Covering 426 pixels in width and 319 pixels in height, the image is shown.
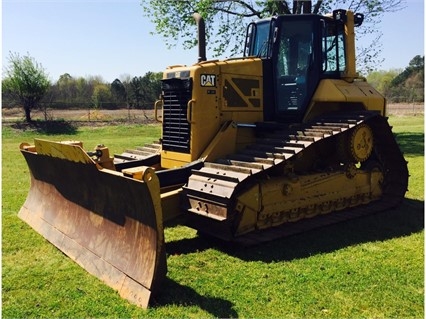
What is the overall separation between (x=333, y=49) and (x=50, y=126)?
23.6 metres

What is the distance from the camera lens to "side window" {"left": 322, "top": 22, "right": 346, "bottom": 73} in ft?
25.5

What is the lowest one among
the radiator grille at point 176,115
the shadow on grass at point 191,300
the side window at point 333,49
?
the shadow on grass at point 191,300

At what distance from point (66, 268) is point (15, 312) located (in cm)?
105

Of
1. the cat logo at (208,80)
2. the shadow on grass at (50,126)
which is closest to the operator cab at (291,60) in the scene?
the cat logo at (208,80)

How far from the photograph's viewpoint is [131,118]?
32.1 meters

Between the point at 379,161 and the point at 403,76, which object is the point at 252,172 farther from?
the point at 403,76

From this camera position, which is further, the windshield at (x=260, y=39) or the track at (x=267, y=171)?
the windshield at (x=260, y=39)

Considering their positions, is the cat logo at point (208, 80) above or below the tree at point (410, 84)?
below

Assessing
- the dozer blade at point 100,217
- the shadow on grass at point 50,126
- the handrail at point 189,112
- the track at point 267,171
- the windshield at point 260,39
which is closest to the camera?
the dozer blade at point 100,217

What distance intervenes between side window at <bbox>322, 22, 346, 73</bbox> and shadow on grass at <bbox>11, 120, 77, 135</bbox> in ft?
68.0

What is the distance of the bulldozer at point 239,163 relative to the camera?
5.13 m

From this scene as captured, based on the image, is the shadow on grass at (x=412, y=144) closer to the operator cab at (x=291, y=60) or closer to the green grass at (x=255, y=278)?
the operator cab at (x=291, y=60)

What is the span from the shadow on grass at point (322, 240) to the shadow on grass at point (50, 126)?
21.6 meters

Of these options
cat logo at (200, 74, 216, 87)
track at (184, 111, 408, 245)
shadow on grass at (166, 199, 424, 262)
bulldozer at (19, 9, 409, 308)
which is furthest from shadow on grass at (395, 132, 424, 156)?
cat logo at (200, 74, 216, 87)
